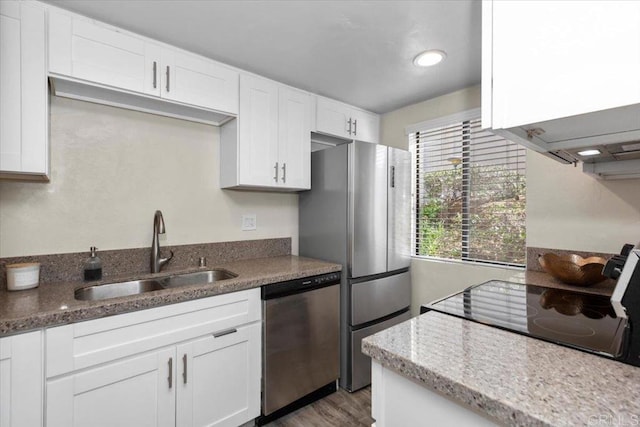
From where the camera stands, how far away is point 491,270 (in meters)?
2.28

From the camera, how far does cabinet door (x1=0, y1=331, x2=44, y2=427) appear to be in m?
1.11

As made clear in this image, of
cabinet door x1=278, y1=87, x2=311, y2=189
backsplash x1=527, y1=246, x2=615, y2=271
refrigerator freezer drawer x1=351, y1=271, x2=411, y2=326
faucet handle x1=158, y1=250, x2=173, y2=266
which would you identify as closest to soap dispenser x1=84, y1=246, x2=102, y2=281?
faucet handle x1=158, y1=250, x2=173, y2=266

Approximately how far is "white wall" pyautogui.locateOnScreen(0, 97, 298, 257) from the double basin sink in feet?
0.87

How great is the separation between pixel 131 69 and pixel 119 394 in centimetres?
163

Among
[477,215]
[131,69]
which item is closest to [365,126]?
[477,215]

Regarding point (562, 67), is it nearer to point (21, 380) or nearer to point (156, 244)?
point (21, 380)

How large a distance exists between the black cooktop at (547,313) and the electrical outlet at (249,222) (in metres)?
1.66

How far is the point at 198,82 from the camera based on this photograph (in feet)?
6.18

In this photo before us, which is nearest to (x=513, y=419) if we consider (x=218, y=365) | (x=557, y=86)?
(x=557, y=86)

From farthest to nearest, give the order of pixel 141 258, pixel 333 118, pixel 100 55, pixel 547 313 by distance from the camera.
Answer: pixel 333 118, pixel 141 258, pixel 100 55, pixel 547 313

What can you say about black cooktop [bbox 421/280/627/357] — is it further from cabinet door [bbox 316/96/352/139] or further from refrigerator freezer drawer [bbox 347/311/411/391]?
cabinet door [bbox 316/96/352/139]

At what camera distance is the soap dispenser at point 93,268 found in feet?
5.48

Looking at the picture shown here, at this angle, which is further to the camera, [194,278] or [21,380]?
[194,278]

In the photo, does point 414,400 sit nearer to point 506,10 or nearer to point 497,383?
point 497,383
